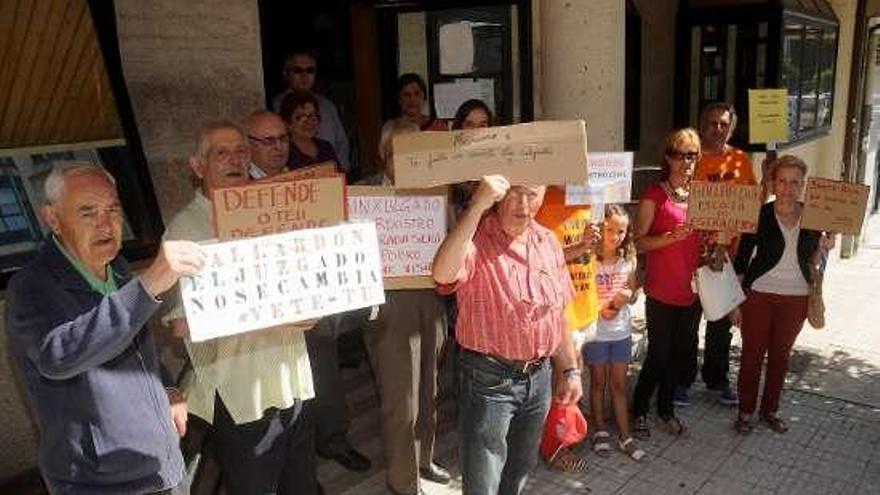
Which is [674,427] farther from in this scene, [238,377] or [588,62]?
[238,377]

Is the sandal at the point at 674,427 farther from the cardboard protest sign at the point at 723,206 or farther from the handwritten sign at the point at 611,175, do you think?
the handwritten sign at the point at 611,175

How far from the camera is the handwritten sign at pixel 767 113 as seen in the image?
16.4 ft

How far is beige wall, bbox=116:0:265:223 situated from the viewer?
4465 millimetres

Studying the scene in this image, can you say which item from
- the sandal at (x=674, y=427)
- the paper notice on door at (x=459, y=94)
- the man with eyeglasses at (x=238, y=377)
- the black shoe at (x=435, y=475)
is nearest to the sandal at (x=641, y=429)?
the sandal at (x=674, y=427)

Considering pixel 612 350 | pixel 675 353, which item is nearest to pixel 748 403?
pixel 675 353

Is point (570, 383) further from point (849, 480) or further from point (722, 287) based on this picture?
point (849, 480)

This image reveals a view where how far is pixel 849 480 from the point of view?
165 inches

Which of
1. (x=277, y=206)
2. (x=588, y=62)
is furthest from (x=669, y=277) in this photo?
(x=277, y=206)

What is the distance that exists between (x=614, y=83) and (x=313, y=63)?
81.9 inches

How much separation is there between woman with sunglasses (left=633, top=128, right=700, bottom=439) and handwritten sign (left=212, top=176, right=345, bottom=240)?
2.24m

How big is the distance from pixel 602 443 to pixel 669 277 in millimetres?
1086

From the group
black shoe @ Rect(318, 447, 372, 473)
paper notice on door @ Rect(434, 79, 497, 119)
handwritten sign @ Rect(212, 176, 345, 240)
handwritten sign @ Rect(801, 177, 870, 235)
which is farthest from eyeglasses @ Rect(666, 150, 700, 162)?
paper notice on door @ Rect(434, 79, 497, 119)

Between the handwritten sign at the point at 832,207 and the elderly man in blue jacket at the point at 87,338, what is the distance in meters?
3.51

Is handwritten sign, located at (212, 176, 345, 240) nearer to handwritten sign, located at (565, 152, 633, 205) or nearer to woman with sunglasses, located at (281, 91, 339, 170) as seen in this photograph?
woman with sunglasses, located at (281, 91, 339, 170)
